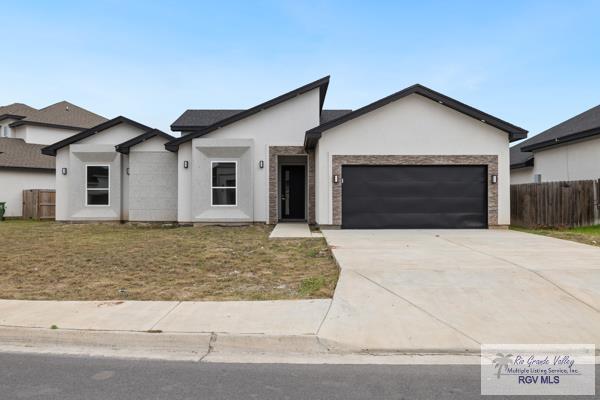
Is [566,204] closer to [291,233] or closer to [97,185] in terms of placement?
[291,233]

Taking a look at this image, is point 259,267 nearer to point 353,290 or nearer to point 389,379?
point 353,290

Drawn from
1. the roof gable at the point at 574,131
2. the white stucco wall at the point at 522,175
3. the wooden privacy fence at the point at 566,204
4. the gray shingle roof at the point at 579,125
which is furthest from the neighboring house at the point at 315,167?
the white stucco wall at the point at 522,175

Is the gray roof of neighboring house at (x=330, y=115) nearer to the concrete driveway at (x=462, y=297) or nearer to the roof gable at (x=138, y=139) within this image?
the roof gable at (x=138, y=139)

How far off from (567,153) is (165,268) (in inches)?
745

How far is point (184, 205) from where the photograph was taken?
17031mm

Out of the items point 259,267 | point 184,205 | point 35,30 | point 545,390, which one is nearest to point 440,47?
point 184,205

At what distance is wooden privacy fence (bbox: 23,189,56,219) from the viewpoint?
952 inches

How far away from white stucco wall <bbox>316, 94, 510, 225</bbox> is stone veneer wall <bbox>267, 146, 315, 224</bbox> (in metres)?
1.88

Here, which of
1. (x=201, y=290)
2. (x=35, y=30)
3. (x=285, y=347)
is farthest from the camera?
(x=35, y=30)

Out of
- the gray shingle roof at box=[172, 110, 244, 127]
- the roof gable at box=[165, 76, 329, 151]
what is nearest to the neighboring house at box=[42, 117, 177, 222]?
the roof gable at box=[165, 76, 329, 151]

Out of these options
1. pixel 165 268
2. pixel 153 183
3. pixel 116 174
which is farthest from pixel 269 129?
pixel 165 268

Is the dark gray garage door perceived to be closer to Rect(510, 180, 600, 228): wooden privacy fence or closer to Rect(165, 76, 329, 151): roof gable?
Rect(510, 180, 600, 228): wooden privacy fence

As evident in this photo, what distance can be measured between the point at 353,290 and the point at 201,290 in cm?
239

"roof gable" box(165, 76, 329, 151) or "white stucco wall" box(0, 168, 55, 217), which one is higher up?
"roof gable" box(165, 76, 329, 151)
